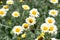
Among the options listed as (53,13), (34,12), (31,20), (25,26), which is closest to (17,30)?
(25,26)

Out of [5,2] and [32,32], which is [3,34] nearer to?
[32,32]

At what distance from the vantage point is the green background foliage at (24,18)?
2395 mm

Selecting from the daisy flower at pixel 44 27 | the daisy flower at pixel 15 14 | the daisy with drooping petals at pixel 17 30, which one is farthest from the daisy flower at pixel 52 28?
the daisy flower at pixel 15 14

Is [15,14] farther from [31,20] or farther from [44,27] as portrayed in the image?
[44,27]

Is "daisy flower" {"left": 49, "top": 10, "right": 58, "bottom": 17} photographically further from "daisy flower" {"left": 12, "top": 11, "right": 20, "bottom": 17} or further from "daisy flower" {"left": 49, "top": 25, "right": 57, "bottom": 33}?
"daisy flower" {"left": 12, "top": 11, "right": 20, "bottom": 17}

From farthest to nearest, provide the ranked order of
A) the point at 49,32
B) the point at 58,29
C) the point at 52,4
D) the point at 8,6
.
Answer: the point at 52,4 → the point at 8,6 → the point at 58,29 → the point at 49,32

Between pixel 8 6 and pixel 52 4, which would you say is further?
pixel 52 4

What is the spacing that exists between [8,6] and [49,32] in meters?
0.65

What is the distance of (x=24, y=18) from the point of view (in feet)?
8.45

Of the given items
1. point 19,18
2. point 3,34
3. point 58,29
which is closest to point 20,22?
point 19,18

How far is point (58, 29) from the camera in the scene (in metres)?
Answer: 2.49

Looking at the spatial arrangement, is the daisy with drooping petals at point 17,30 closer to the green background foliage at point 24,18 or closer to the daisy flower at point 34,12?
the green background foliage at point 24,18

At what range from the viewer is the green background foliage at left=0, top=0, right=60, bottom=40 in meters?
2.39

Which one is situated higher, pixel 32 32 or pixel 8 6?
pixel 8 6
